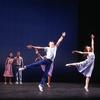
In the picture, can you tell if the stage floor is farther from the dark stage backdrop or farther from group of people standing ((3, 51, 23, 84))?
the dark stage backdrop

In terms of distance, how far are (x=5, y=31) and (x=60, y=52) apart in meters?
3.04

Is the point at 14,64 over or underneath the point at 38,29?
underneath

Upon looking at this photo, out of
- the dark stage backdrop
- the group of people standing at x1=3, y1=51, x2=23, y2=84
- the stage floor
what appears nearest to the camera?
the stage floor

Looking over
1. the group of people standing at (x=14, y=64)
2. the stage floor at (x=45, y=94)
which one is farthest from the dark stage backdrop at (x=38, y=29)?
the stage floor at (x=45, y=94)

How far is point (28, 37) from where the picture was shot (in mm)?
10469

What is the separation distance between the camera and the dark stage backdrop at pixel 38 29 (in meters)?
10.2

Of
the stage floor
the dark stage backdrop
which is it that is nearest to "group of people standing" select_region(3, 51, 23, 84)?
the dark stage backdrop

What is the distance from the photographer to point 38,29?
10641mm

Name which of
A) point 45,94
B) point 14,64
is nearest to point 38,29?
point 14,64

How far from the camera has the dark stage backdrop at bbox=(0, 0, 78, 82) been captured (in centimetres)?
1020

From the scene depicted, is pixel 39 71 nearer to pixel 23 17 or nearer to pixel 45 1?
pixel 23 17

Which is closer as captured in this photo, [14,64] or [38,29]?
[14,64]

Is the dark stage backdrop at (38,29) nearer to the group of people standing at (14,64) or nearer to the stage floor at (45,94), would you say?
the group of people standing at (14,64)

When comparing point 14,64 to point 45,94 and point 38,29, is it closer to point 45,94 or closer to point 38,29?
point 38,29
